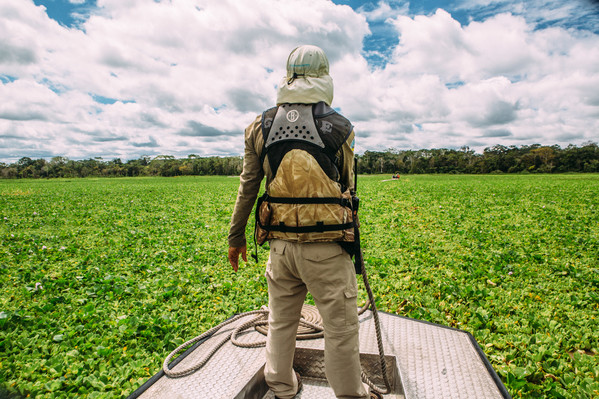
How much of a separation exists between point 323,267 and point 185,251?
6377 mm

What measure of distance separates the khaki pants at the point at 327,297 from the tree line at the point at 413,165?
8923 centimetres

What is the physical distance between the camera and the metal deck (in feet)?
8.29

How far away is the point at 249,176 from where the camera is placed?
7.84ft

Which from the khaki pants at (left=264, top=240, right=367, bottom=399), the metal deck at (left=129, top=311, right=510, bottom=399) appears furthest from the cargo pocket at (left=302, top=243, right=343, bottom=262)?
the metal deck at (left=129, top=311, right=510, bottom=399)

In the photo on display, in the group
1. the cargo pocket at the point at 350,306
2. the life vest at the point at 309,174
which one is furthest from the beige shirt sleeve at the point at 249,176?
the cargo pocket at the point at 350,306

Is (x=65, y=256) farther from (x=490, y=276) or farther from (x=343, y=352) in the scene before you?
Result: (x=490, y=276)

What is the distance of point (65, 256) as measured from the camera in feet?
23.9

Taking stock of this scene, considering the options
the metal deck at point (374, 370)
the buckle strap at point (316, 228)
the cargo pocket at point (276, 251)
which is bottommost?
the metal deck at point (374, 370)

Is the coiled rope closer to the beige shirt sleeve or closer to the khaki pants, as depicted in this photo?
the khaki pants

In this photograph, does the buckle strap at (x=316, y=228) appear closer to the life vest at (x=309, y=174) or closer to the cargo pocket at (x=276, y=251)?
the life vest at (x=309, y=174)

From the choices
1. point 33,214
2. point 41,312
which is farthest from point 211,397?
point 33,214

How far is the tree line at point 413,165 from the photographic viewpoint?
9238 cm

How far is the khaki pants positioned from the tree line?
89.2 meters

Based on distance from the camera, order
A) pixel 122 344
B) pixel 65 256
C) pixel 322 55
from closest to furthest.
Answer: pixel 322 55 < pixel 122 344 < pixel 65 256
